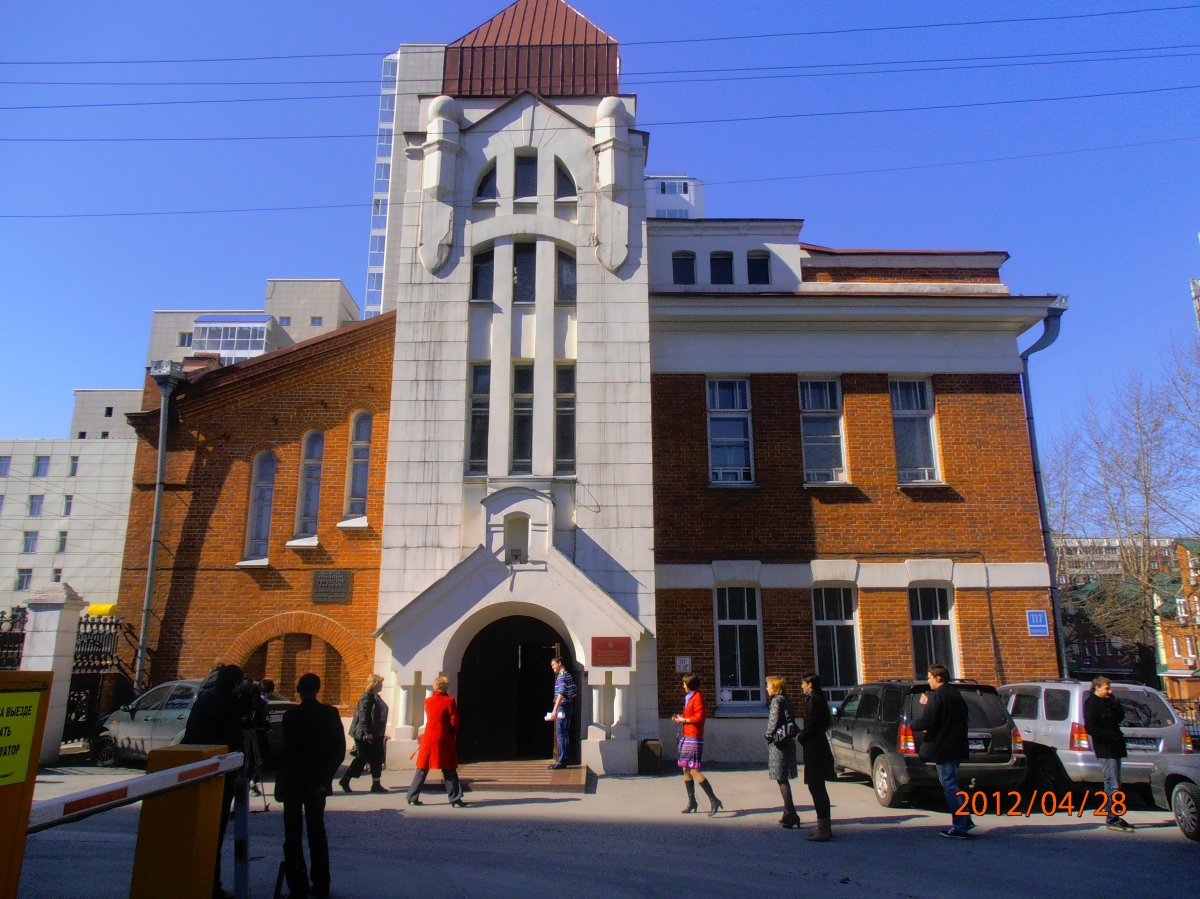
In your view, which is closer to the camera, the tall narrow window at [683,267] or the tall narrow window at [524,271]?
the tall narrow window at [524,271]

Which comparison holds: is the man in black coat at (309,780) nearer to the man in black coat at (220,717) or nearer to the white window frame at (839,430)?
the man in black coat at (220,717)

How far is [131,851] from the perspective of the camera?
8.38m

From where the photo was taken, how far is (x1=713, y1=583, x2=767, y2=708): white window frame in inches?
594

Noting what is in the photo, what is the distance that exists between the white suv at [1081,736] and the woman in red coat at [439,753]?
25.9 feet

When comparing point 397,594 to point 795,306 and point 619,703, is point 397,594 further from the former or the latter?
point 795,306

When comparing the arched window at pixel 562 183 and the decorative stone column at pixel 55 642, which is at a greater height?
the arched window at pixel 562 183

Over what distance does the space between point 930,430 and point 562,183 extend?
9077 mm

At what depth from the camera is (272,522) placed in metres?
16.1

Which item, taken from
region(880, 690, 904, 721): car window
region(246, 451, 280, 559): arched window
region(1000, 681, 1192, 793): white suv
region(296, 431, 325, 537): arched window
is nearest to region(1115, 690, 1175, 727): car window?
region(1000, 681, 1192, 793): white suv

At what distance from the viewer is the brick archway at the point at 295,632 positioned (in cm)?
1532

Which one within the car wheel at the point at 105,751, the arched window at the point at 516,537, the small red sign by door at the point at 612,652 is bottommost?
the car wheel at the point at 105,751

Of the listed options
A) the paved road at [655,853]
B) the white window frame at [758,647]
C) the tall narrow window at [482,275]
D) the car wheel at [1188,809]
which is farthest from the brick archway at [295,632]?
the car wheel at [1188,809]

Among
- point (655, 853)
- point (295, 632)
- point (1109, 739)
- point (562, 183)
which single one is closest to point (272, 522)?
point (295, 632)

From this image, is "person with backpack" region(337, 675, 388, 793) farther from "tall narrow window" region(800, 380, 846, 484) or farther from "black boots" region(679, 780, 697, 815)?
"tall narrow window" region(800, 380, 846, 484)
